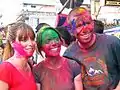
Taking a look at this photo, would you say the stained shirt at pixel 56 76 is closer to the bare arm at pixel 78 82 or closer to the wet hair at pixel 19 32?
the bare arm at pixel 78 82

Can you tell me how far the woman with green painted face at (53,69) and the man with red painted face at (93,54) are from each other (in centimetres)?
15

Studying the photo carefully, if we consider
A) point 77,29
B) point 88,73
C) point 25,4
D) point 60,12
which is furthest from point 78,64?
point 25,4

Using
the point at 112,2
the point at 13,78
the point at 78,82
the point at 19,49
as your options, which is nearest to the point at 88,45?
the point at 78,82

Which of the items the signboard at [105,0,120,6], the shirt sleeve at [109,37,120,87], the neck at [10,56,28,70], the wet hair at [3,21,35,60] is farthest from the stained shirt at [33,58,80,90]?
the signboard at [105,0,120,6]

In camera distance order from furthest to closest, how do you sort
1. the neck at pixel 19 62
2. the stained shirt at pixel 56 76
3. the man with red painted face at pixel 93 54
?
the man with red painted face at pixel 93 54, the stained shirt at pixel 56 76, the neck at pixel 19 62

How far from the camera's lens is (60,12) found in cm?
444

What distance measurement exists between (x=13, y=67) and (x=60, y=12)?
2530 mm

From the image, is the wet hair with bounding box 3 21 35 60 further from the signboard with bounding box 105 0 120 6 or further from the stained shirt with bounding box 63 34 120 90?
the signboard with bounding box 105 0 120 6

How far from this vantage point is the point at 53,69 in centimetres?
223

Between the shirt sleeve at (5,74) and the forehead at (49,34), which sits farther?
the forehead at (49,34)

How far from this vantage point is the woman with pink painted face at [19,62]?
1.94 meters

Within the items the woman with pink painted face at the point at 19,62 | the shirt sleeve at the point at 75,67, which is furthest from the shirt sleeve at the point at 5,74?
the shirt sleeve at the point at 75,67

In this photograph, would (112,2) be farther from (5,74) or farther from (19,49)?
(5,74)

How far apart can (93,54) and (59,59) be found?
0.98 ft
